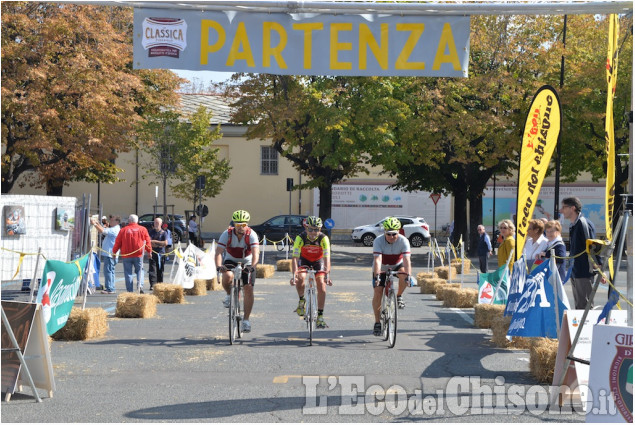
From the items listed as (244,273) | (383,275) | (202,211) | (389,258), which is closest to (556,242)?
(389,258)

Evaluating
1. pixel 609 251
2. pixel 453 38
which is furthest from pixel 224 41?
pixel 609 251

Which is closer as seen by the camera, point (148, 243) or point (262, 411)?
point (262, 411)

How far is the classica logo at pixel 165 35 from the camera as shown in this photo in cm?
988

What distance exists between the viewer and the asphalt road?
7961 millimetres

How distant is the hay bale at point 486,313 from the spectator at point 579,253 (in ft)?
6.56

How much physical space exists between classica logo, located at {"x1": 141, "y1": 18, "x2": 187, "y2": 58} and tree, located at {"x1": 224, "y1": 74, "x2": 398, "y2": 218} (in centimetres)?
2682

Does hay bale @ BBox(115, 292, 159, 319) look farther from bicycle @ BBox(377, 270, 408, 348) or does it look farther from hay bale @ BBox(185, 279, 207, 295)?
hay bale @ BBox(185, 279, 207, 295)

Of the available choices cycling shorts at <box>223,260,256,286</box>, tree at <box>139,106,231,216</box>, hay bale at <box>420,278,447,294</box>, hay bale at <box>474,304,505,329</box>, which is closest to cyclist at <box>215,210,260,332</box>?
cycling shorts at <box>223,260,256,286</box>

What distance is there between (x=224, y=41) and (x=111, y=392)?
12.6 feet

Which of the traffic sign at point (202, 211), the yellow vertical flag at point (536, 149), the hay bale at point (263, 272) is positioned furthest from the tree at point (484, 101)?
the yellow vertical flag at point (536, 149)

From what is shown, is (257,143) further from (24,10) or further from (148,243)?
(148,243)

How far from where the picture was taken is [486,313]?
14172 millimetres

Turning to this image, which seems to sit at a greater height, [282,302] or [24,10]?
[24,10]

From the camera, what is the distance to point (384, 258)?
1318 cm
